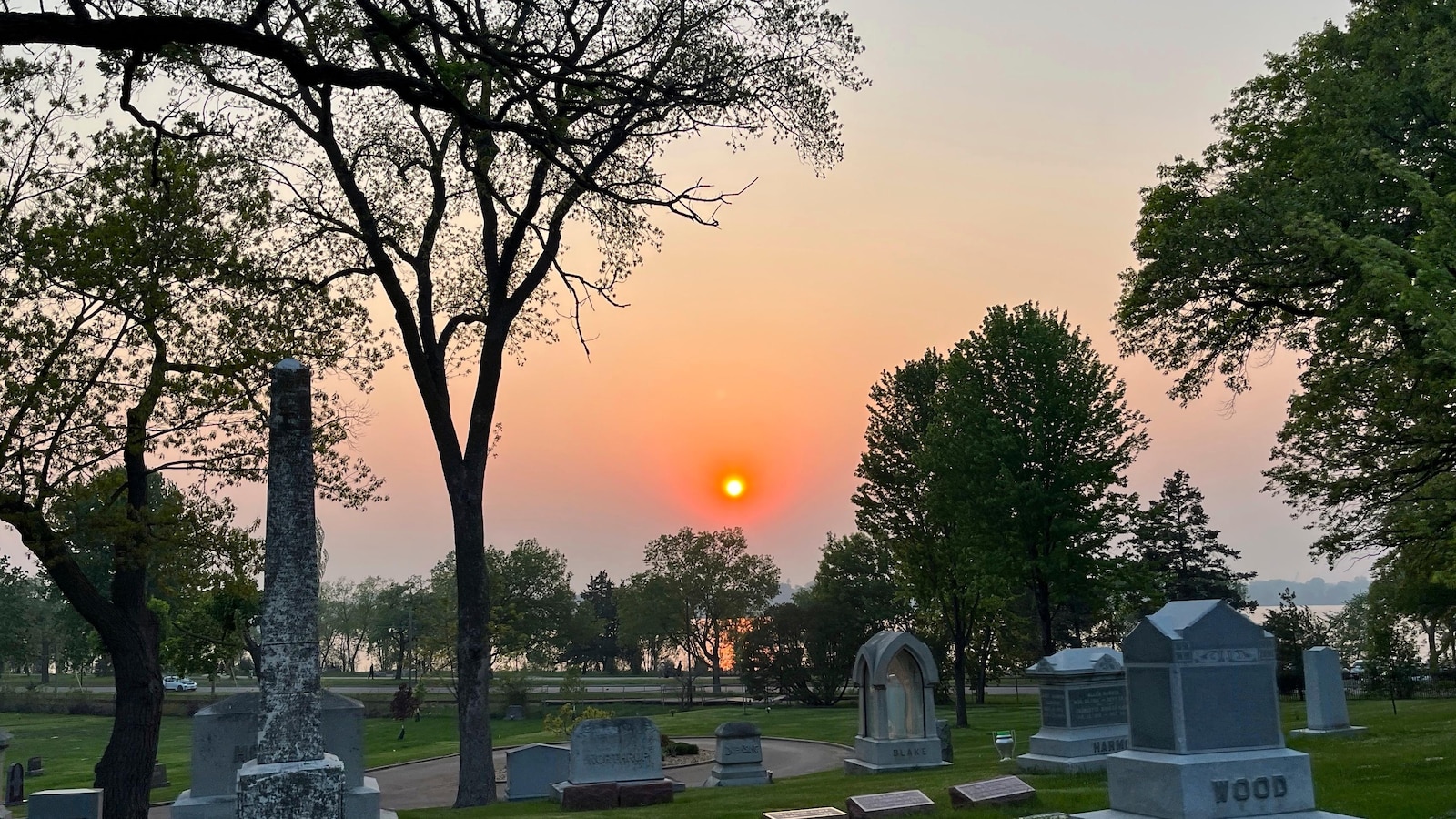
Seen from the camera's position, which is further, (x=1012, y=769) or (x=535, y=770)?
(x=535, y=770)

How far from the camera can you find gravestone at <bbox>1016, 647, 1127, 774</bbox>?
50.9ft

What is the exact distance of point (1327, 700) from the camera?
17.9 meters

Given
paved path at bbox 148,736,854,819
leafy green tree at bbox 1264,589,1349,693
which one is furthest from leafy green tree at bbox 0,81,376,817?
leafy green tree at bbox 1264,589,1349,693

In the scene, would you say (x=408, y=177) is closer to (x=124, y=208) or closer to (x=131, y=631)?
(x=124, y=208)

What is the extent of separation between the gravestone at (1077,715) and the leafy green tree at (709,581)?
52502mm

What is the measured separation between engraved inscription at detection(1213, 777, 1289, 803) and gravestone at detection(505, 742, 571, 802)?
14571 mm

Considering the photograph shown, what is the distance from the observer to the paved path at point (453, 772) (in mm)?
24531

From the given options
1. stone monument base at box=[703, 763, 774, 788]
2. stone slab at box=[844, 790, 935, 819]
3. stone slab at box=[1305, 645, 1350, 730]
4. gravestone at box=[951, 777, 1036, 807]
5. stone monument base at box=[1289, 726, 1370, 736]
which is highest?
stone slab at box=[1305, 645, 1350, 730]

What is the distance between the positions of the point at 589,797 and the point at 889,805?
7527 millimetres

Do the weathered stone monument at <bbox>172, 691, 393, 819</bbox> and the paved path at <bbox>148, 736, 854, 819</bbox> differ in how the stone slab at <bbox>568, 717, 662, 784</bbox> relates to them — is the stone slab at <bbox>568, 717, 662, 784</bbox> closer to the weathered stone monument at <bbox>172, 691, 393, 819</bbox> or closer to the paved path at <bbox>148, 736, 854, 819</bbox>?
the weathered stone monument at <bbox>172, 691, 393, 819</bbox>

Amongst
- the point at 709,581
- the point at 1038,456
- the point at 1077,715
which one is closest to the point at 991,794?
the point at 1077,715

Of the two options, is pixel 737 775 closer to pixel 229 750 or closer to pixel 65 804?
pixel 229 750

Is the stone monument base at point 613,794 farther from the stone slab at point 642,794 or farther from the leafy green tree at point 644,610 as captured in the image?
the leafy green tree at point 644,610

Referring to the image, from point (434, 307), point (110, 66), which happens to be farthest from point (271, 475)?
point (434, 307)
